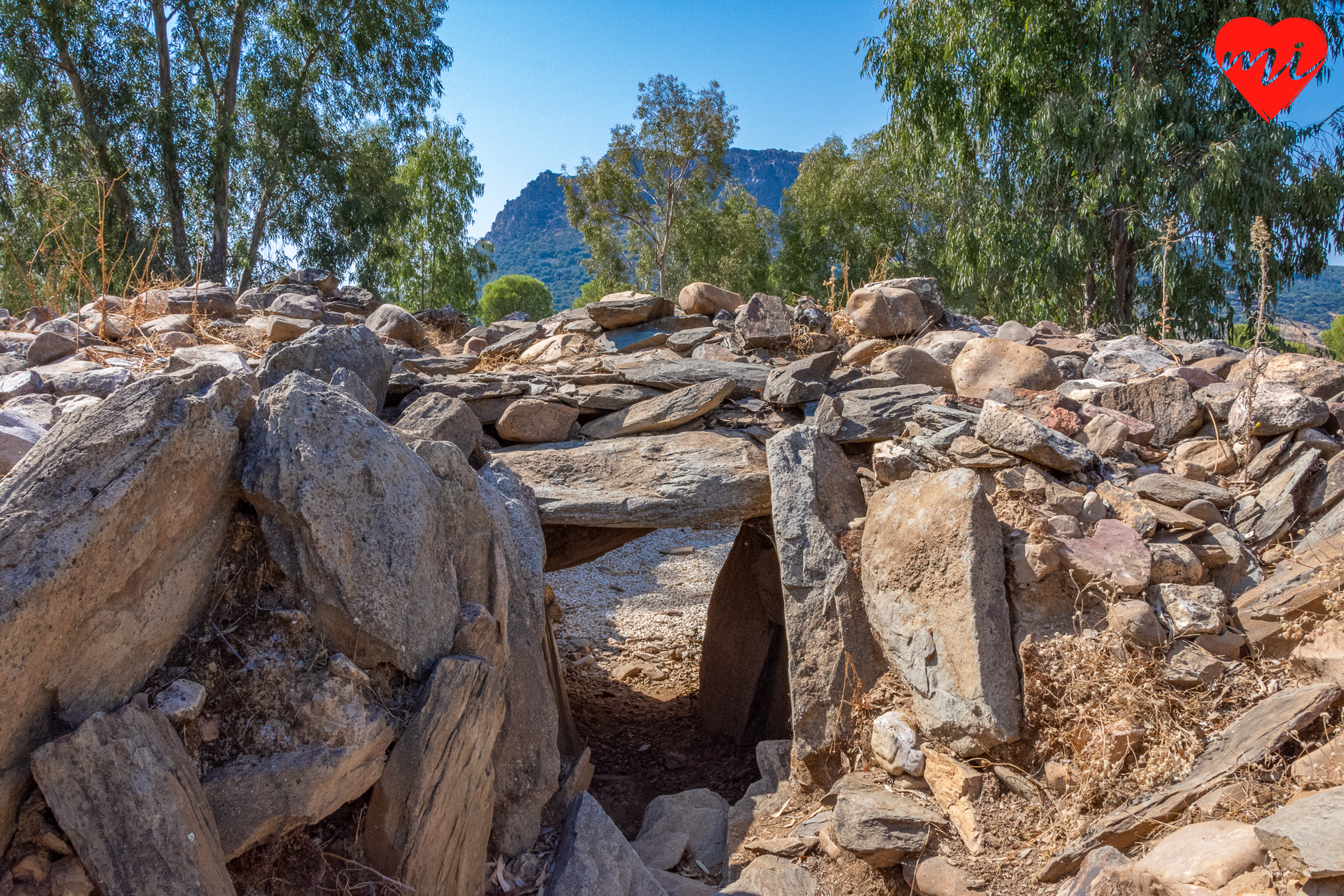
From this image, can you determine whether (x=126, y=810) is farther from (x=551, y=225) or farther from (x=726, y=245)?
(x=551, y=225)

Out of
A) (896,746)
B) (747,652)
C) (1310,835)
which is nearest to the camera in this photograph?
(1310,835)

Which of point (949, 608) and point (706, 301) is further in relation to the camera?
point (706, 301)

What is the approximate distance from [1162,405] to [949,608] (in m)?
1.92

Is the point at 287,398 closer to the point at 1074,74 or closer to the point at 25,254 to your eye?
the point at 1074,74

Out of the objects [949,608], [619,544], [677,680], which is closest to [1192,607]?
[949,608]

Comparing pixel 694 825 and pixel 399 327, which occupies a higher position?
pixel 399 327

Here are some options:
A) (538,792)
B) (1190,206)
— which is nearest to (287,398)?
(538,792)

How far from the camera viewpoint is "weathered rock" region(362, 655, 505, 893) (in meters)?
2.60

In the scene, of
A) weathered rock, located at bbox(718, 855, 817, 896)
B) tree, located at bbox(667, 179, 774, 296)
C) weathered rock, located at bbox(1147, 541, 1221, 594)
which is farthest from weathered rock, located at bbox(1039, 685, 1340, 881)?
tree, located at bbox(667, 179, 774, 296)

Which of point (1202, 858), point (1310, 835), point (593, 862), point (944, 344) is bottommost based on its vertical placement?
point (593, 862)

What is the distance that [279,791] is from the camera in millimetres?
2338

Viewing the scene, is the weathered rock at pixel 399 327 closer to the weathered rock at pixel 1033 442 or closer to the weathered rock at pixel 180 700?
the weathered rock at pixel 180 700

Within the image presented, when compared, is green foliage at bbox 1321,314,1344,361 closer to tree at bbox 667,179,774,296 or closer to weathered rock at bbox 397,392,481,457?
tree at bbox 667,179,774,296

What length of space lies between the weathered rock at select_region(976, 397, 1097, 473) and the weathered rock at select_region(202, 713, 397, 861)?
3.12 metres
